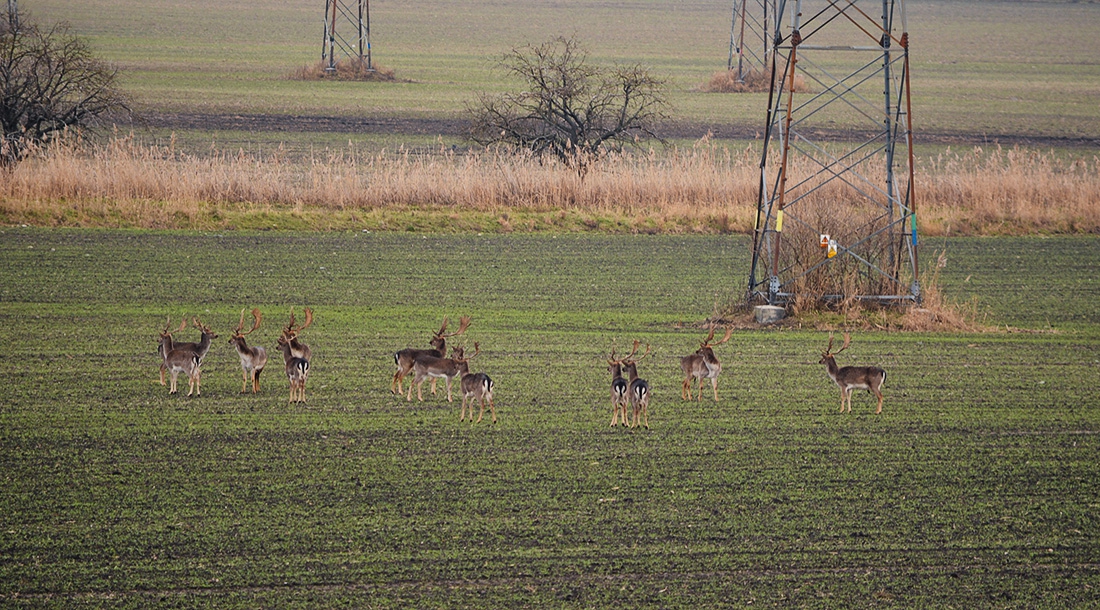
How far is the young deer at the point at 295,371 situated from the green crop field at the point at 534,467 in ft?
0.59

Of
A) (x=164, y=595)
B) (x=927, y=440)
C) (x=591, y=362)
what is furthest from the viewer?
(x=591, y=362)

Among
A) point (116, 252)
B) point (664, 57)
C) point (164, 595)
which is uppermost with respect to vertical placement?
point (664, 57)

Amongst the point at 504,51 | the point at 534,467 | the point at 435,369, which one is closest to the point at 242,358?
the point at 435,369

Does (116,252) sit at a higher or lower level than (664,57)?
lower

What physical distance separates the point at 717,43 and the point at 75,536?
262ft

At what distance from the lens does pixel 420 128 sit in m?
41.4

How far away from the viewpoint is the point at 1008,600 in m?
7.79

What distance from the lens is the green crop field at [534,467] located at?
312 inches

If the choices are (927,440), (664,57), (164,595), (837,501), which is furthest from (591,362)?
(664,57)

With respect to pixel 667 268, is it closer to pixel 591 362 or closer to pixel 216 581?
pixel 591 362

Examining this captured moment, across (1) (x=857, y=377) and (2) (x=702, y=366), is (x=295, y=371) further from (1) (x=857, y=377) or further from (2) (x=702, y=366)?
(1) (x=857, y=377)

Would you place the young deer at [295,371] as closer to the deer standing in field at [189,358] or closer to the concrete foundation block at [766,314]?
the deer standing in field at [189,358]

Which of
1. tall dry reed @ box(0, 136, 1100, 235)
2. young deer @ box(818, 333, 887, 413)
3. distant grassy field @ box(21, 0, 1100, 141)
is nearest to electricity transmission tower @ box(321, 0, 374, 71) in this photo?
distant grassy field @ box(21, 0, 1100, 141)

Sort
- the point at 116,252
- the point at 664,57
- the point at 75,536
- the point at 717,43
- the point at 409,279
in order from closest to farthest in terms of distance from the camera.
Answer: the point at 75,536
the point at 409,279
the point at 116,252
the point at 664,57
the point at 717,43
